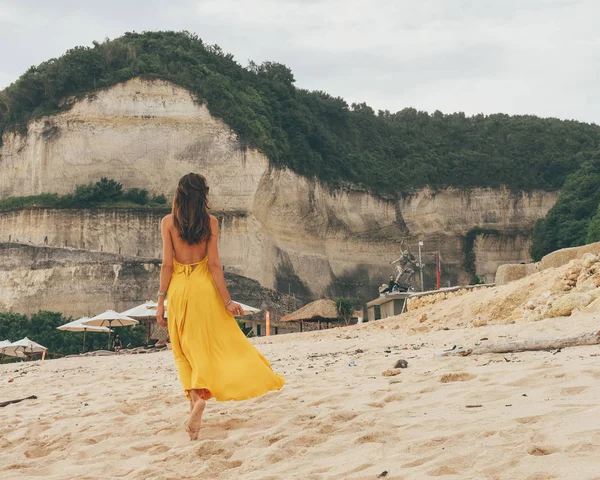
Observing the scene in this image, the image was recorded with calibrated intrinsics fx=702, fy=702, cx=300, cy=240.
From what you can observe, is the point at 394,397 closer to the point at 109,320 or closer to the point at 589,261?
the point at 589,261

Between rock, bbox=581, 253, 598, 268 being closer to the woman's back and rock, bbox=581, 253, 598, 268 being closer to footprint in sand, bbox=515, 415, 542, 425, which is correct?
the woman's back

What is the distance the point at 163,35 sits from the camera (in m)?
54.1

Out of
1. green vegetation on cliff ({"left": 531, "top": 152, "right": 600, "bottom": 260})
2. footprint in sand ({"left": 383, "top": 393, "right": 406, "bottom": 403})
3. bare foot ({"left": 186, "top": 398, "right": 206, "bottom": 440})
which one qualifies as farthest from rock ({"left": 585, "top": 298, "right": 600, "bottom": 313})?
green vegetation on cliff ({"left": 531, "top": 152, "right": 600, "bottom": 260})

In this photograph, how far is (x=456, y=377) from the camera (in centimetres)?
507

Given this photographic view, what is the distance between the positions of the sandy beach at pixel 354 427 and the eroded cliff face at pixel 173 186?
3941 centimetres

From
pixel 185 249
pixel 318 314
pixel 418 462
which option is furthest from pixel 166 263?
pixel 318 314

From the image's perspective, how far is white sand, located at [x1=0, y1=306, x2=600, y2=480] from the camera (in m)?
3.23

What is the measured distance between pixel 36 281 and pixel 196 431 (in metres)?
40.0

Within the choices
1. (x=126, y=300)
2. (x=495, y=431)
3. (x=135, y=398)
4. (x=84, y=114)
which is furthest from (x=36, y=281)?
(x=495, y=431)

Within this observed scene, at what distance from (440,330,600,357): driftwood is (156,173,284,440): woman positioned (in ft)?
6.78

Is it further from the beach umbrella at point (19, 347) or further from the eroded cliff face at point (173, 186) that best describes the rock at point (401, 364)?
the eroded cliff face at point (173, 186)

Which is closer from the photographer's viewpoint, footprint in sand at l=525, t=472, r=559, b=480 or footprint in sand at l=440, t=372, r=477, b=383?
footprint in sand at l=525, t=472, r=559, b=480

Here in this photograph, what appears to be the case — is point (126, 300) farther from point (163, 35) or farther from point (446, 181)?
point (446, 181)

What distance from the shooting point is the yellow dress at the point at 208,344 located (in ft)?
15.2
